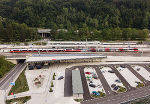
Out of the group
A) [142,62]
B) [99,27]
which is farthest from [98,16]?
[142,62]

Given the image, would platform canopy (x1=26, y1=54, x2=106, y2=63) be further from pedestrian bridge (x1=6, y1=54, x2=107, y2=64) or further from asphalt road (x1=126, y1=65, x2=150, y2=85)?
asphalt road (x1=126, y1=65, x2=150, y2=85)

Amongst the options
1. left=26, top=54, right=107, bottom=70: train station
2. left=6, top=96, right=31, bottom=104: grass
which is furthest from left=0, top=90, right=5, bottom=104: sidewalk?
left=26, top=54, right=107, bottom=70: train station

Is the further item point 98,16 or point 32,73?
point 98,16

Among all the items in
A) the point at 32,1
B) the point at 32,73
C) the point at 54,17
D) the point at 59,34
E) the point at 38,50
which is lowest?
the point at 32,73

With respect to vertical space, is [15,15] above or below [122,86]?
above

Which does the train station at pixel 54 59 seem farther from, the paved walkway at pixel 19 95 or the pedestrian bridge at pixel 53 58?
the paved walkway at pixel 19 95

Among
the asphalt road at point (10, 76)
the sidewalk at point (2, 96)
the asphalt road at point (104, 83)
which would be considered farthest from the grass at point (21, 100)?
the asphalt road at point (104, 83)

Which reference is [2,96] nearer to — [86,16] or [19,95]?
[19,95]

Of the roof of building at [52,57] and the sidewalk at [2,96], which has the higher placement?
the roof of building at [52,57]

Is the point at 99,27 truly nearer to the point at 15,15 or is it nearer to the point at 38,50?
the point at 38,50
